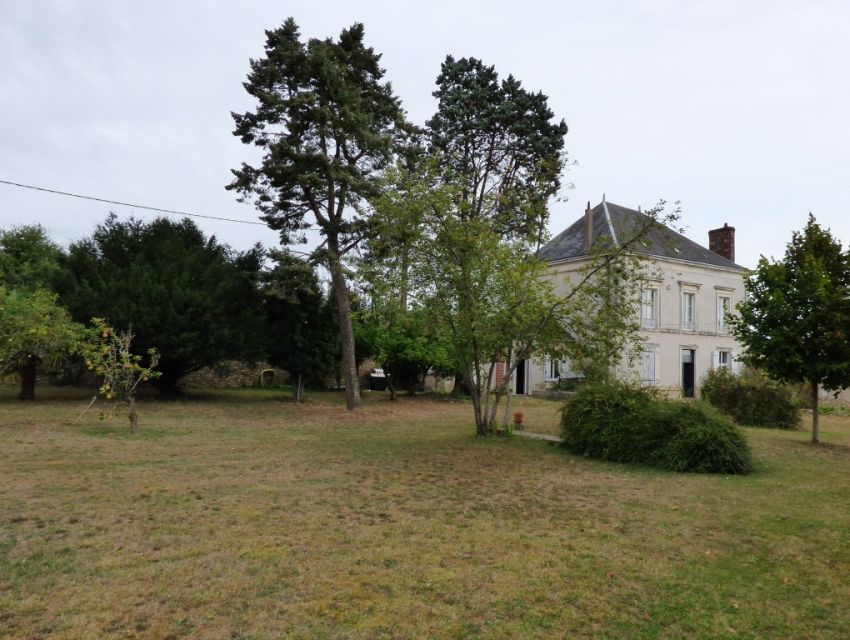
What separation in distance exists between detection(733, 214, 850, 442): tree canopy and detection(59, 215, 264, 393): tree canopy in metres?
14.4

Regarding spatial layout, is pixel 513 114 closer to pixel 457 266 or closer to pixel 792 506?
pixel 457 266

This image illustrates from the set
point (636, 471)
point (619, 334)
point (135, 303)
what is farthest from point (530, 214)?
point (135, 303)

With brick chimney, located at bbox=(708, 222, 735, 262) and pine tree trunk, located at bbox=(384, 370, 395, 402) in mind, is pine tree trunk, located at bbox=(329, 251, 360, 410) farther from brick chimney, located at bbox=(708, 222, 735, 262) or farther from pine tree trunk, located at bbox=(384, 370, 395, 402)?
brick chimney, located at bbox=(708, 222, 735, 262)

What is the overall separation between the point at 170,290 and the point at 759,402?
58.5 ft

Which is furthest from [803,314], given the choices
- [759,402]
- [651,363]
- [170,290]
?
[170,290]

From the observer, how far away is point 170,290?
18.6m

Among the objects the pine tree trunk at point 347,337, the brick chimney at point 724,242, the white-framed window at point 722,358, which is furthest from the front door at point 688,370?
the pine tree trunk at point 347,337

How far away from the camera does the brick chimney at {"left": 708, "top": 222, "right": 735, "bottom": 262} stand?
33.2 meters

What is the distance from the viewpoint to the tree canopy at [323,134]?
18641 millimetres

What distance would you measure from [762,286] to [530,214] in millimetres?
6100

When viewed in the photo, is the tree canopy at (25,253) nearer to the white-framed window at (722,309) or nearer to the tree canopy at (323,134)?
the tree canopy at (323,134)

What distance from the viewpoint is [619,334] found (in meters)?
11.7

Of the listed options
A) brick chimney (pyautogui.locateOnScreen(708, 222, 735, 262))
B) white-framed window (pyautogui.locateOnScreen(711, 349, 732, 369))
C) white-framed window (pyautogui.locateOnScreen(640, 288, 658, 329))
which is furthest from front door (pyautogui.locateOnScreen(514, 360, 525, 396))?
brick chimney (pyautogui.locateOnScreen(708, 222, 735, 262))

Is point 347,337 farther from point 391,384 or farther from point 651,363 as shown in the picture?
point 651,363
